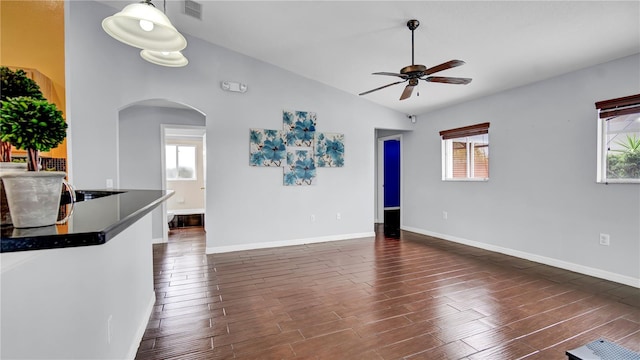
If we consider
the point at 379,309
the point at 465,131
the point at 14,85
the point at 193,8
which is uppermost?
the point at 193,8

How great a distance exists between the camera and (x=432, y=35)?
326cm

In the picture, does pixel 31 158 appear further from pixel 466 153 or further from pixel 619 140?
pixel 466 153

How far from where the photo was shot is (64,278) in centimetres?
109

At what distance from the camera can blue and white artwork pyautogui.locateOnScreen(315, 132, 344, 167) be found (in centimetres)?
525

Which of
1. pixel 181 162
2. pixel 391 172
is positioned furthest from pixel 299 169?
pixel 181 162

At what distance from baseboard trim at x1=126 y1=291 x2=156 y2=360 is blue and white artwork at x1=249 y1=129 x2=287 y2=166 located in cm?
253

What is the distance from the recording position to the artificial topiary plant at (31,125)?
0.88 metres

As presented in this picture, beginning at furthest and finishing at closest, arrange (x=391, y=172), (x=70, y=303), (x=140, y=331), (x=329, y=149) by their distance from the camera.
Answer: (x=391, y=172), (x=329, y=149), (x=140, y=331), (x=70, y=303)

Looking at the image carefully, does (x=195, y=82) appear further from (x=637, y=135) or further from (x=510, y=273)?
(x=637, y=135)

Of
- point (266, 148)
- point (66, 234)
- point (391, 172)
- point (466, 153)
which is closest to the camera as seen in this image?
point (66, 234)

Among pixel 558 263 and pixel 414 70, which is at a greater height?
pixel 414 70

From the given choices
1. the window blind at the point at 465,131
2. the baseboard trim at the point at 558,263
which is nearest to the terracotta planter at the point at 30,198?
the baseboard trim at the point at 558,263

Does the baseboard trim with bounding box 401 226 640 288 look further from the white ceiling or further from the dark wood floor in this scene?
the white ceiling

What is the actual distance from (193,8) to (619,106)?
16.0ft
